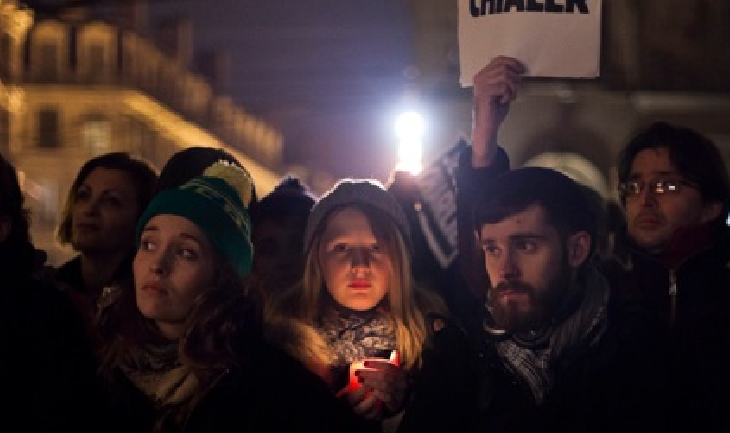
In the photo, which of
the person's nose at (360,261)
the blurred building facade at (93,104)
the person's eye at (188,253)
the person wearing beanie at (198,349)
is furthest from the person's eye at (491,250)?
the blurred building facade at (93,104)

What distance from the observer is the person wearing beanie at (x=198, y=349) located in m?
3.59

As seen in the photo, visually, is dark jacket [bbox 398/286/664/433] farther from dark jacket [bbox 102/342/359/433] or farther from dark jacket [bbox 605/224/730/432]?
dark jacket [bbox 102/342/359/433]

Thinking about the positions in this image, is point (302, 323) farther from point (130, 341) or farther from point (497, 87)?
point (497, 87)

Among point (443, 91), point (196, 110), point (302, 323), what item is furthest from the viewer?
point (196, 110)

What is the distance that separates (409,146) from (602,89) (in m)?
1.32

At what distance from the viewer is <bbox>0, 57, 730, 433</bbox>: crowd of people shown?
3617 mm

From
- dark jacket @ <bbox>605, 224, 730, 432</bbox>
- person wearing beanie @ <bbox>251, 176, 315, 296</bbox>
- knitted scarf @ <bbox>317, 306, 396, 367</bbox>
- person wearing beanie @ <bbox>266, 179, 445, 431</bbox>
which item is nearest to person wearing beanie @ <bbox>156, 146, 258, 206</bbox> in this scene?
person wearing beanie @ <bbox>251, 176, 315, 296</bbox>

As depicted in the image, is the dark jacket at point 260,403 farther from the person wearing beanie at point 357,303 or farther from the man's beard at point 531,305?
the man's beard at point 531,305

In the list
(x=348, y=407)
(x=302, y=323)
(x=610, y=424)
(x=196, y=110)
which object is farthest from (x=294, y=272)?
(x=196, y=110)

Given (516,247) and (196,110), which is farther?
(196,110)

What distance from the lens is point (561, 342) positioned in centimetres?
369

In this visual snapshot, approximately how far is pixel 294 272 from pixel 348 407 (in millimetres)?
747

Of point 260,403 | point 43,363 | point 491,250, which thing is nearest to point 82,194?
point 43,363

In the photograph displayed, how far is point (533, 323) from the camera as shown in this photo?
3719 millimetres
